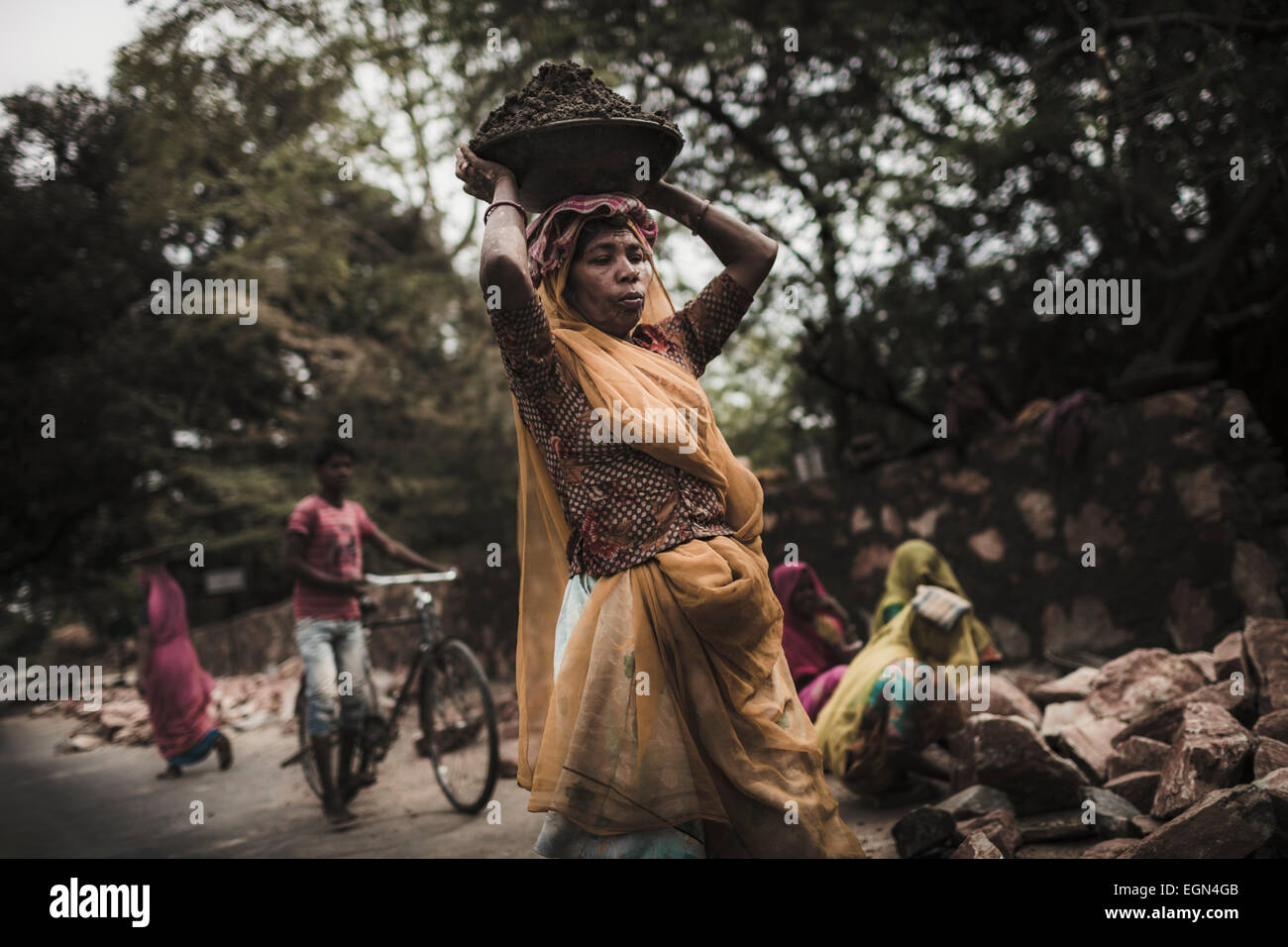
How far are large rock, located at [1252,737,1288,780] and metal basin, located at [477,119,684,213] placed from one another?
8.96 feet

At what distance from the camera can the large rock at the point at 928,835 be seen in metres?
3.37

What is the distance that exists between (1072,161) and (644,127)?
8.02 meters

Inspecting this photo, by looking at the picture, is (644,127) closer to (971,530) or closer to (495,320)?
(495,320)

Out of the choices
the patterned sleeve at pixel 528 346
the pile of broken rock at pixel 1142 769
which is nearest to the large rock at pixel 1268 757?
the pile of broken rock at pixel 1142 769

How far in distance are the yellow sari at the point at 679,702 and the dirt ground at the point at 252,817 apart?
1.64 m

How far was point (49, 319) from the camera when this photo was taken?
50.6 ft

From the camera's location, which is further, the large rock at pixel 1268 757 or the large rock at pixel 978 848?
the large rock at pixel 1268 757

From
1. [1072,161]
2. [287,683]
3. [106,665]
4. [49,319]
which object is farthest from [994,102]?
[106,665]

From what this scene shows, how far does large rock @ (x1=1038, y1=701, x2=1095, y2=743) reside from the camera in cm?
469

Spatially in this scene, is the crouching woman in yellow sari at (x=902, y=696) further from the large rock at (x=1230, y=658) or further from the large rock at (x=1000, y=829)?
the large rock at (x=1230, y=658)

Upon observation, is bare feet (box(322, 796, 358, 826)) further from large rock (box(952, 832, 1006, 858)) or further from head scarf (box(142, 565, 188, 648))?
large rock (box(952, 832, 1006, 858))

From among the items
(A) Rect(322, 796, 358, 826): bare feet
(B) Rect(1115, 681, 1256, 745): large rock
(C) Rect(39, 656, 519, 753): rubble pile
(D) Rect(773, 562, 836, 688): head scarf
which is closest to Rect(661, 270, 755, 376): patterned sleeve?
(D) Rect(773, 562, 836, 688): head scarf

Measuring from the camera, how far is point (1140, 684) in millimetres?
4613
